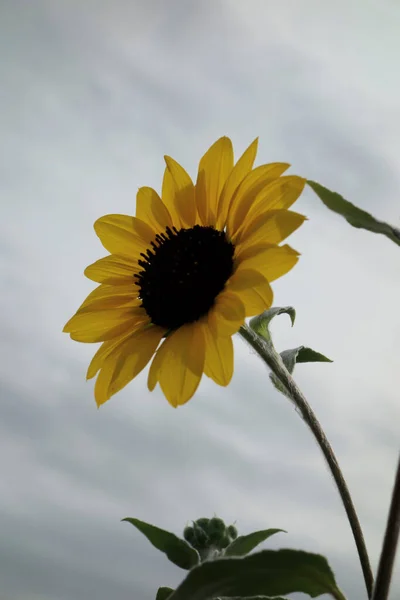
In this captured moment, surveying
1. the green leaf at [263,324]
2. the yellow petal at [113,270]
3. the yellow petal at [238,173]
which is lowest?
the green leaf at [263,324]

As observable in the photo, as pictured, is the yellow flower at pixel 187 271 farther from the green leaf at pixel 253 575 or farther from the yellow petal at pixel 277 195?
the green leaf at pixel 253 575

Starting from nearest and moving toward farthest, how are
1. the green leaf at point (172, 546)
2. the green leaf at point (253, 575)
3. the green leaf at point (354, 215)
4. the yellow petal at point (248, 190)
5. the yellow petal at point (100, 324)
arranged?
the green leaf at point (253, 575) → the green leaf at point (354, 215) → the green leaf at point (172, 546) → the yellow petal at point (248, 190) → the yellow petal at point (100, 324)

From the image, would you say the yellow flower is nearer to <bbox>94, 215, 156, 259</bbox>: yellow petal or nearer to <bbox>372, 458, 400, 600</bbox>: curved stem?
<bbox>94, 215, 156, 259</bbox>: yellow petal

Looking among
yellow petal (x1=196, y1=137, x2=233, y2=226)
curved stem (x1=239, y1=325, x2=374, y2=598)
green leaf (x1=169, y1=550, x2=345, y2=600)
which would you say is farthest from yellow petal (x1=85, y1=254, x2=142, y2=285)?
green leaf (x1=169, y1=550, x2=345, y2=600)

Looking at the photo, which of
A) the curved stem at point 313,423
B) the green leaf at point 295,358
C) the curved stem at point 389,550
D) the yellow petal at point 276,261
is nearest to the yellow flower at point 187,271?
the yellow petal at point 276,261

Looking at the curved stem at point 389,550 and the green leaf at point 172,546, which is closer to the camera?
the curved stem at point 389,550

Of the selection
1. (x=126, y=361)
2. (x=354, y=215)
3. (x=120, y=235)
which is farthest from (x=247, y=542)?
(x=120, y=235)

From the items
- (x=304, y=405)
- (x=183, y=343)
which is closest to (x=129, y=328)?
(x=183, y=343)
